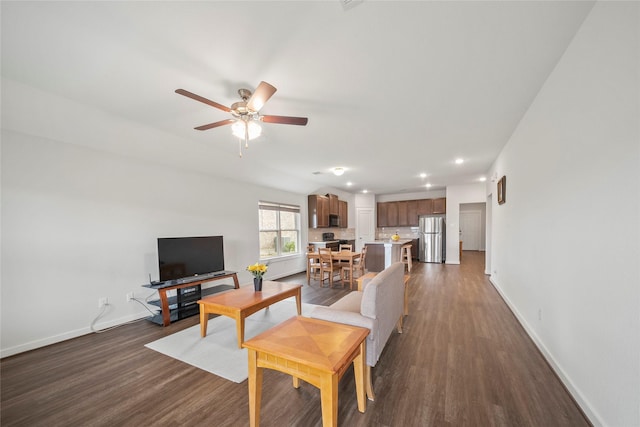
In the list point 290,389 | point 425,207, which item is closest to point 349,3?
point 290,389

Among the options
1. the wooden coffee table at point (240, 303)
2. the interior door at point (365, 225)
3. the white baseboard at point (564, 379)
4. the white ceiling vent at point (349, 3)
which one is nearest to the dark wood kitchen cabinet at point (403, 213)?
the interior door at point (365, 225)

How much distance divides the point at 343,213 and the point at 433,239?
10.5ft

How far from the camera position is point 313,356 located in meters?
1.33

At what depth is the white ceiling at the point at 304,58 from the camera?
4.64 ft

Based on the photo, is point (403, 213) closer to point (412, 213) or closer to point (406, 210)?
point (406, 210)

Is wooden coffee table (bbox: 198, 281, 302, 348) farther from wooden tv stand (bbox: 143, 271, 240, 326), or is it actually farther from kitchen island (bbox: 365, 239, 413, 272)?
kitchen island (bbox: 365, 239, 413, 272)

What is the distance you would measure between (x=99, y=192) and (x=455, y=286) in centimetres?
626

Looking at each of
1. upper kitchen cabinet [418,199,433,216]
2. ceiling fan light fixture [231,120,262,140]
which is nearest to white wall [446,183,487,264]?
upper kitchen cabinet [418,199,433,216]

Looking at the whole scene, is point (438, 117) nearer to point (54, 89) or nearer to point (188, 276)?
point (54, 89)

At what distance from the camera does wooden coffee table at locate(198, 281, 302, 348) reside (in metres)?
2.51

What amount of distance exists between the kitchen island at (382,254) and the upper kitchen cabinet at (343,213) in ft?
6.27

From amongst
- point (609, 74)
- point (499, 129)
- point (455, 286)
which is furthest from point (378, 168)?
point (609, 74)

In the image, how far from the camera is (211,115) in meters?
2.70

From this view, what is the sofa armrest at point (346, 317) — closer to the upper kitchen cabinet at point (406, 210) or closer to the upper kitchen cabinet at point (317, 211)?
the upper kitchen cabinet at point (317, 211)
